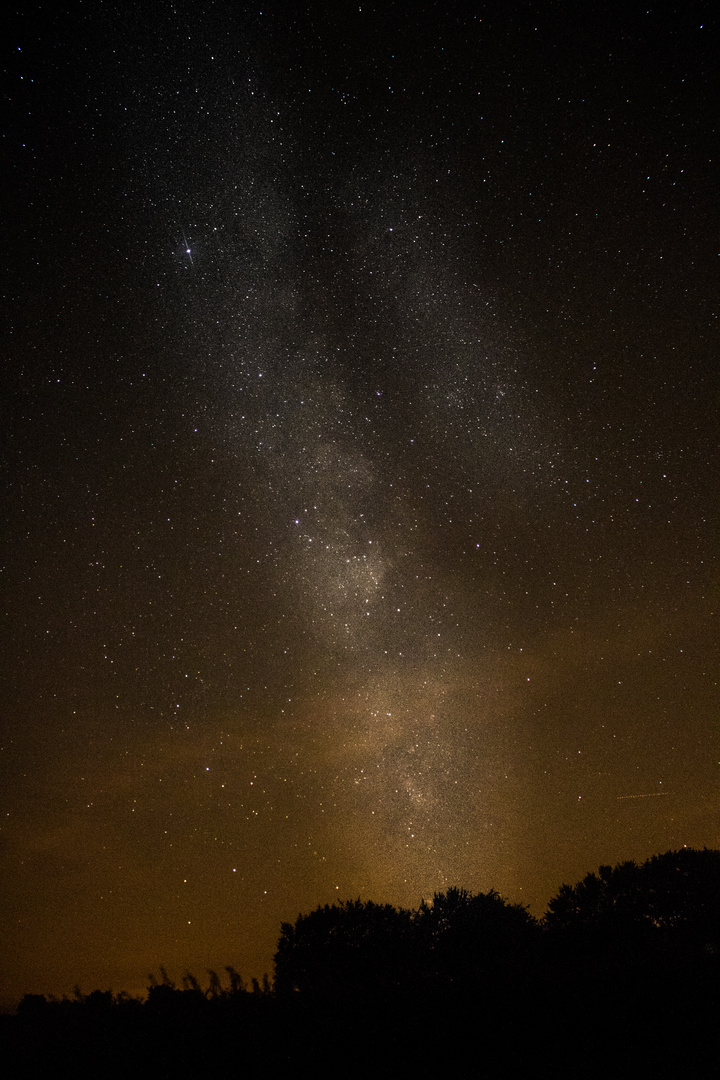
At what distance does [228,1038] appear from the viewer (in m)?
9.66

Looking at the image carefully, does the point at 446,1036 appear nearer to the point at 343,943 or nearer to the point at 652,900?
the point at 343,943

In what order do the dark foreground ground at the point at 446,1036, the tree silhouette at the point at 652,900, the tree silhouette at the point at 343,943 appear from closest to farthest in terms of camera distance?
the dark foreground ground at the point at 446,1036 → the tree silhouette at the point at 343,943 → the tree silhouette at the point at 652,900

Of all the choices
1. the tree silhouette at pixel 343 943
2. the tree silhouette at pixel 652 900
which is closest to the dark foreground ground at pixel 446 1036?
the tree silhouette at pixel 343 943

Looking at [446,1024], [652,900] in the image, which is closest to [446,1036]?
[446,1024]

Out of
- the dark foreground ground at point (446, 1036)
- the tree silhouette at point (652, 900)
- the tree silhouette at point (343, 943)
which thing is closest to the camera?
the dark foreground ground at point (446, 1036)

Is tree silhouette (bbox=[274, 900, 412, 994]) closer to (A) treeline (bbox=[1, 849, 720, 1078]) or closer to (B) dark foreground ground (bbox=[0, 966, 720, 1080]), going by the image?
(A) treeline (bbox=[1, 849, 720, 1078])

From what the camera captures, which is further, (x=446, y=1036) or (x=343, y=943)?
(x=343, y=943)

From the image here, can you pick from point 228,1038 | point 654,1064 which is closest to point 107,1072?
point 228,1038

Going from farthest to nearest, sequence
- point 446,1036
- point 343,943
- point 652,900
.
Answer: point 652,900 < point 343,943 < point 446,1036

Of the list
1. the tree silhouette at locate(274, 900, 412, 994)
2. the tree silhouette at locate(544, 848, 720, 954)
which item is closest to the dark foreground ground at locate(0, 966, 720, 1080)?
the tree silhouette at locate(274, 900, 412, 994)

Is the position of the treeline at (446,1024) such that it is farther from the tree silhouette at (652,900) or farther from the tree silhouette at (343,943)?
the tree silhouette at (652,900)

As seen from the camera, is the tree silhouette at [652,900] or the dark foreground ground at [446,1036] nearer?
the dark foreground ground at [446,1036]

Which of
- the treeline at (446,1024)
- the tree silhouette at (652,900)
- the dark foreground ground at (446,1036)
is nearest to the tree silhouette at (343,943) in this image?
the treeline at (446,1024)

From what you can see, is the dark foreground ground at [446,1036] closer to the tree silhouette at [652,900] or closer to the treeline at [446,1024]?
the treeline at [446,1024]
